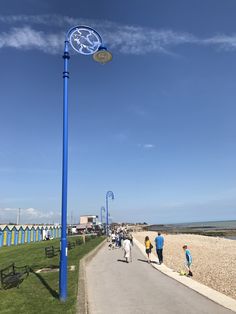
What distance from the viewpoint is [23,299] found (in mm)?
9852

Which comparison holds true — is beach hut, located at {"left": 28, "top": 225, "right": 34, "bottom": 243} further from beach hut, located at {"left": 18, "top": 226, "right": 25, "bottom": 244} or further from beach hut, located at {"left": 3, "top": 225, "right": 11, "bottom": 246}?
beach hut, located at {"left": 3, "top": 225, "right": 11, "bottom": 246}

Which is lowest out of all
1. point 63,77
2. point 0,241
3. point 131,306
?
point 131,306

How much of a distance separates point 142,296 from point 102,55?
6.94 metres

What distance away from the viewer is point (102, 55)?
10.5 metres

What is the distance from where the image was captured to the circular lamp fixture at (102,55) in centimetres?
1041

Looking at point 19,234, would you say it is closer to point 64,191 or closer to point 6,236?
point 6,236

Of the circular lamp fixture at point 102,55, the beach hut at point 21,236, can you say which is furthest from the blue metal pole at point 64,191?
the beach hut at point 21,236

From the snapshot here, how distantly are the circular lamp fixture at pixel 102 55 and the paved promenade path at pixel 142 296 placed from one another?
6.73 m

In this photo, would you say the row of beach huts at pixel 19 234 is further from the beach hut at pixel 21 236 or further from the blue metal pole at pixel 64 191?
the blue metal pole at pixel 64 191

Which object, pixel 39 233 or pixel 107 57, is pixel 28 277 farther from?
pixel 39 233

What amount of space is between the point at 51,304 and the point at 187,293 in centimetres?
395

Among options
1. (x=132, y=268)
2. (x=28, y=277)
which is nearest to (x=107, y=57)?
(x=28, y=277)

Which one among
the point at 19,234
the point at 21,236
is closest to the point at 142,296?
the point at 19,234

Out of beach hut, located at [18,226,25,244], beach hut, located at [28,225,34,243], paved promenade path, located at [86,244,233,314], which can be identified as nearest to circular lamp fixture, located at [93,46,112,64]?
paved promenade path, located at [86,244,233,314]
